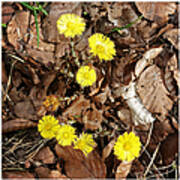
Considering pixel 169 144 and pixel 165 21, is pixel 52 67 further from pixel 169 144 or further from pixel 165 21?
pixel 169 144

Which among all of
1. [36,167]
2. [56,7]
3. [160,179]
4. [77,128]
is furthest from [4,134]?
[160,179]

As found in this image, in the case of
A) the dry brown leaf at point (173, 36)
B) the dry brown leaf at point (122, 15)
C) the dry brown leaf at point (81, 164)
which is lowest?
the dry brown leaf at point (81, 164)

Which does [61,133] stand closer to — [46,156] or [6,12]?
[46,156]

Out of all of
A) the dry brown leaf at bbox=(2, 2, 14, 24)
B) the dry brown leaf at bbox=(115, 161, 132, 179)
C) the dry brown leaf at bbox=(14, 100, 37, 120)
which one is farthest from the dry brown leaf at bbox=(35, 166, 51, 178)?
the dry brown leaf at bbox=(2, 2, 14, 24)

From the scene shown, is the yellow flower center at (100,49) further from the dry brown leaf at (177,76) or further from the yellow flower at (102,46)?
the dry brown leaf at (177,76)

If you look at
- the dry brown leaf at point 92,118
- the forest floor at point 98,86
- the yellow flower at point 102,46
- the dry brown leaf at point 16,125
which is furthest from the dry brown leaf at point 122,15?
the dry brown leaf at point 16,125

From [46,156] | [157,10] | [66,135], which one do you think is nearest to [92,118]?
[66,135]

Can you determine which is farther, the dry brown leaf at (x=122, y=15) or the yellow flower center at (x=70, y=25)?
the dry brown leaf at (x=122, y=15)

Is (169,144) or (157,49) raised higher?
(157,49)
